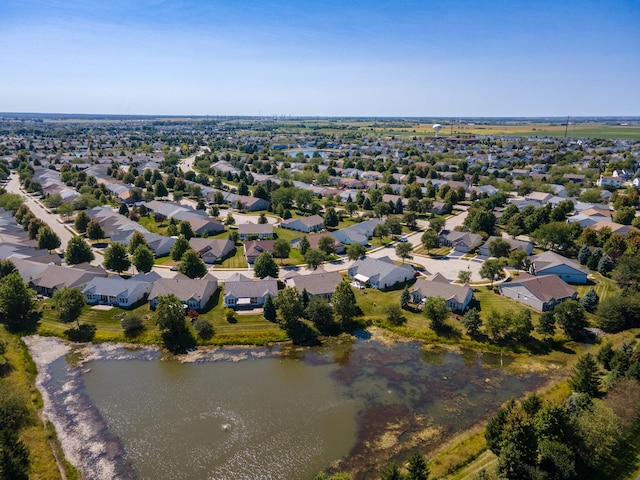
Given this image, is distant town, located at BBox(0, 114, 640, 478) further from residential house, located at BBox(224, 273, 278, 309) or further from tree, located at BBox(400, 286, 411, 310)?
tree, located at BBox(400, 286, 411, 310)

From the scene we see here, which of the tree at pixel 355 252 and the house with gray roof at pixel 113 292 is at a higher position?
the tree at pixel 355 252

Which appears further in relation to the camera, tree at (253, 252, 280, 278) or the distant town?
tree at (253, 252, 280, 278)

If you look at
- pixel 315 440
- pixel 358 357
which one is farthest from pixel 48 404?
pixel 358 357

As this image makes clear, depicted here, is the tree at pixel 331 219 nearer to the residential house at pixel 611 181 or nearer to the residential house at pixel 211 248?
the residential house at pixel 211 248

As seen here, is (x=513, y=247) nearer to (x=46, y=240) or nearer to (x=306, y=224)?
(x=306, y=224)

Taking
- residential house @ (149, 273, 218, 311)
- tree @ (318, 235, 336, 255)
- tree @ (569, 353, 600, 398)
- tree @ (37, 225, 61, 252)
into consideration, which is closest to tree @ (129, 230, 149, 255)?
tree @ (37, 225, 61, 252)

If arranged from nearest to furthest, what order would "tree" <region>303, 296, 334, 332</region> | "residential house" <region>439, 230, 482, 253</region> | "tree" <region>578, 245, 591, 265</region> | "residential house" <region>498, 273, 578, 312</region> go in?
"tree" <region>303, 296, 334, 332</region>, "residential house" <region>498, 273, 578, 312</region>, "tree" <region>578, 245, 591, 265</region>, "residential house" <region>439, 230, 482, 253</region>

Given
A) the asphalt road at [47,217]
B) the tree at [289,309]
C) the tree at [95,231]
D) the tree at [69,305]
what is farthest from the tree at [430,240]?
the asphalt road at [47,217]
